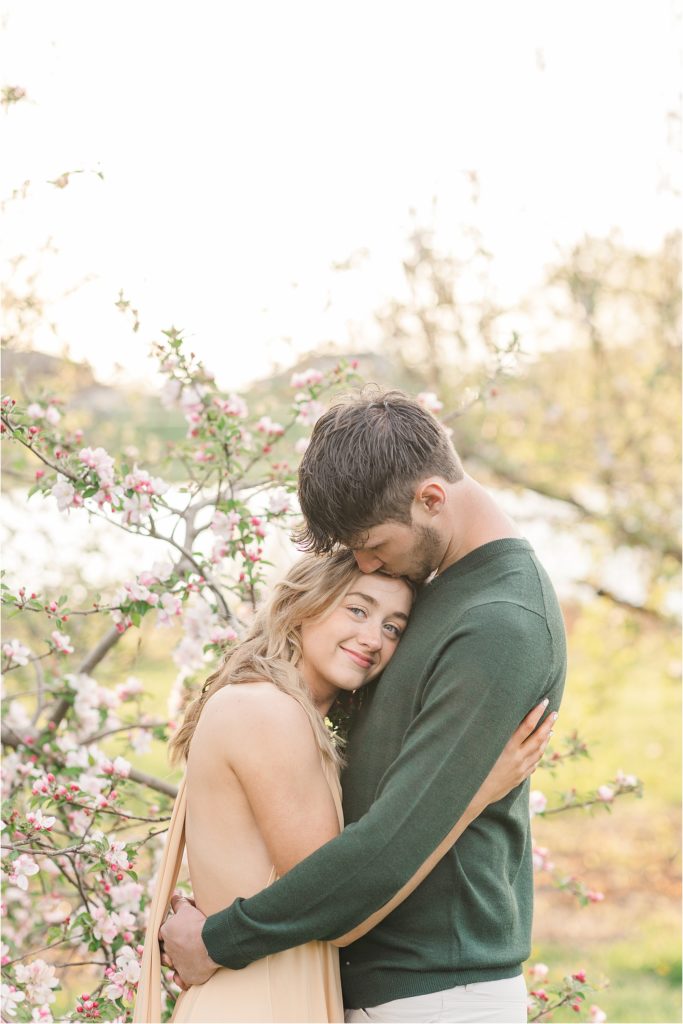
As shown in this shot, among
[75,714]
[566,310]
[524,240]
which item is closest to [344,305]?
[524,240]

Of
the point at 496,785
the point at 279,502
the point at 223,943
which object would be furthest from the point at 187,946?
the point at 279,502

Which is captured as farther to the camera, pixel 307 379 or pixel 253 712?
pixel 307 379

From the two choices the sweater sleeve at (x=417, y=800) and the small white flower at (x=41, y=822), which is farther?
the small white flower at (x=41, y=822)

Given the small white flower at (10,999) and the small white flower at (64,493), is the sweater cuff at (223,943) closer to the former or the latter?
the small white flower at (10,999)

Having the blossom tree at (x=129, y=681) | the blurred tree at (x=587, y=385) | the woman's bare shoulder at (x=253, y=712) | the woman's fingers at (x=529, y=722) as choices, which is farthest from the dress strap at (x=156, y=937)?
the blurred tree at (x=587, y=385)

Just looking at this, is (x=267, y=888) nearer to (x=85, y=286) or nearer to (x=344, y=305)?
(x=85, y=286)

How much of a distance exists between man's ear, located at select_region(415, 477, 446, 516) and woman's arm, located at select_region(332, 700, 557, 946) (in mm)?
486

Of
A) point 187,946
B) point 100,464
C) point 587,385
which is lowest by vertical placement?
point 587,385

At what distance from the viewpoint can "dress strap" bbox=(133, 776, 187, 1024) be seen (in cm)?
248

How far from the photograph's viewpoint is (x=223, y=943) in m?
2.23

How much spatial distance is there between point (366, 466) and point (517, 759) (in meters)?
0.70

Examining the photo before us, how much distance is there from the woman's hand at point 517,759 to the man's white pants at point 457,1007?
40 cm

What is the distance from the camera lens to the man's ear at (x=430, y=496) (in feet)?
8.00

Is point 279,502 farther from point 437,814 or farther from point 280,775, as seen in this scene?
point 437,814
